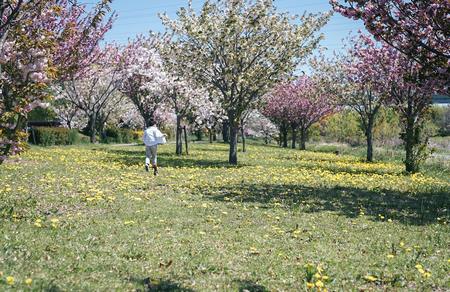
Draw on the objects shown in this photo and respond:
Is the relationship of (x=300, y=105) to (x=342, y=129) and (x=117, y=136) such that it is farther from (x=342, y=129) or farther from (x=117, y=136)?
(x=117, y=136)

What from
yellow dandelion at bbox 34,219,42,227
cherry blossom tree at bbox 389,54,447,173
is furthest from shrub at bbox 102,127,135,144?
yellow dandelion at bbox 34,219,42,227

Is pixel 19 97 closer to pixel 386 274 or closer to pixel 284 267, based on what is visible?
pixel 284 267

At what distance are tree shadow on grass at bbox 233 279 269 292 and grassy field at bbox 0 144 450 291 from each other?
11mm

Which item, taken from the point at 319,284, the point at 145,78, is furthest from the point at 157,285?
the point at 145,78

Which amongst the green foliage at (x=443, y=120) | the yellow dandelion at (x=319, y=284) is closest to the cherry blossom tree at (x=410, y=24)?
the yellow dandelion at (x=319, y=284)

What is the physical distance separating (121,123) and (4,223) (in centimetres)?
6583

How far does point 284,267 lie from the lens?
623cm

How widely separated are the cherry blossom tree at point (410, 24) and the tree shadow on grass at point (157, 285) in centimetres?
930

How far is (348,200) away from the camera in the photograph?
12.7 meters

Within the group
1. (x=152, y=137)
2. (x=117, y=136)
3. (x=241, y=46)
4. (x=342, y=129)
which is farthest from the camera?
(x=342, y=129)

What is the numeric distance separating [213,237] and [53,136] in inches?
1359

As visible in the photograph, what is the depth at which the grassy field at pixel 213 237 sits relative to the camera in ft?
18.4

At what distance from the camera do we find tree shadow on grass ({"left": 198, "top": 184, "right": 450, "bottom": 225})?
35.6ft

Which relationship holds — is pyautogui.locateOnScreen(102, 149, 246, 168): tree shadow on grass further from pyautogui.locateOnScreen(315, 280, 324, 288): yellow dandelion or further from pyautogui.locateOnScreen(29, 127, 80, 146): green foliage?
pyautogui.locateOnScreen(315, 280, 324, 288): yellow dandelion
